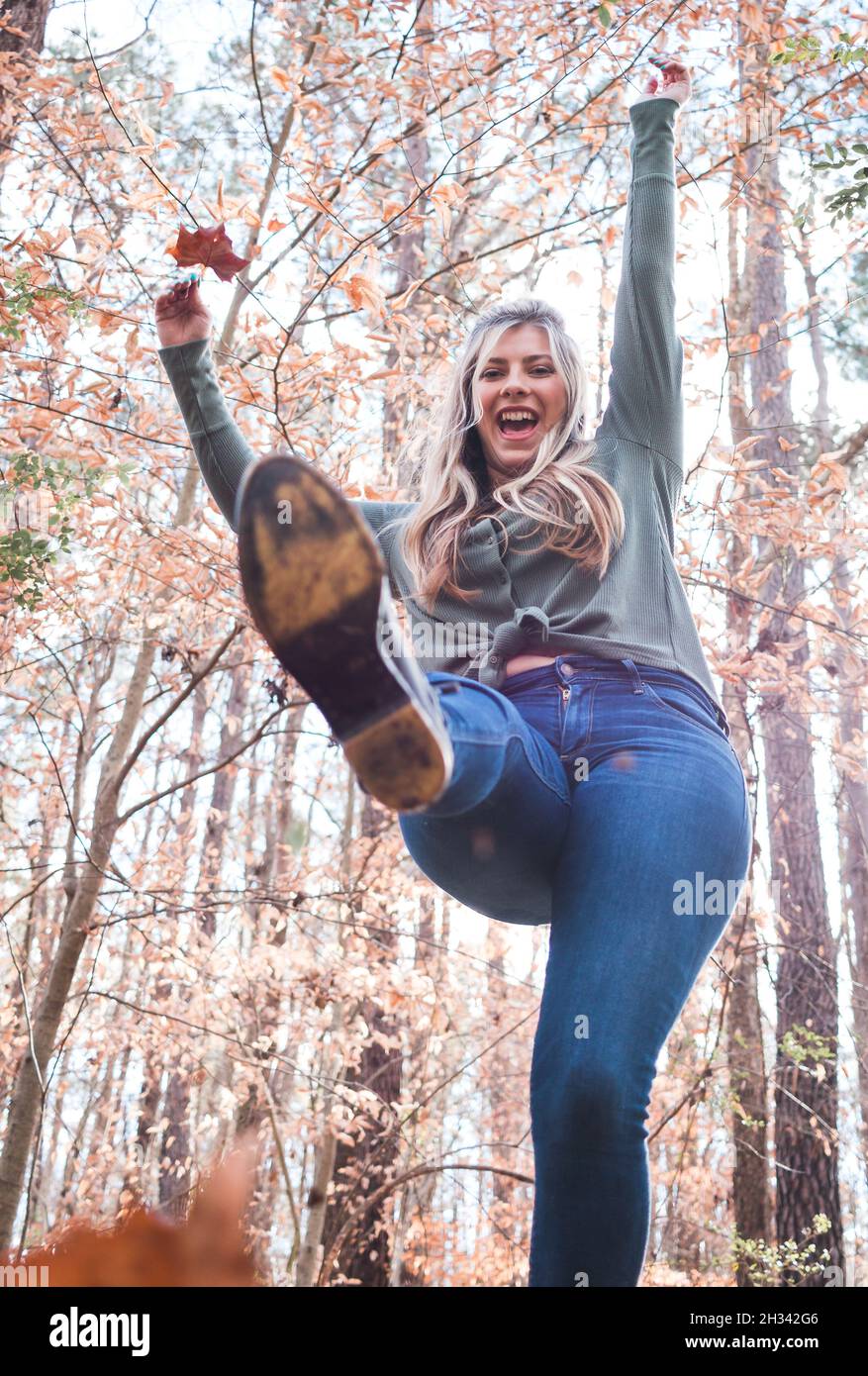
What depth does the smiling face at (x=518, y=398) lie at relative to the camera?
1.94 m

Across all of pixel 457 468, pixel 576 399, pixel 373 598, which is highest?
pixel 576 399

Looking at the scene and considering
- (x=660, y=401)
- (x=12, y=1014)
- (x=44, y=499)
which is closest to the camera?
(x=660, y=401)

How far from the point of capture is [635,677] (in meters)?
1.59

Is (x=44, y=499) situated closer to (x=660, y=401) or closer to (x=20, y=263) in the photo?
(x=20, y=263)

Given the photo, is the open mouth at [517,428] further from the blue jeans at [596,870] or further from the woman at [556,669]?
the blue jeans at [596,870]

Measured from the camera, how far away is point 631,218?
6.15 feet

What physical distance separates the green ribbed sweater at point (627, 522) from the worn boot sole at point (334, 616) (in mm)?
487

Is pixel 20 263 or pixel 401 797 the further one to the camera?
pixel 20 263

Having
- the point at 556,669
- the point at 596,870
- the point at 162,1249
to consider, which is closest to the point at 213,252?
the point at 556,669

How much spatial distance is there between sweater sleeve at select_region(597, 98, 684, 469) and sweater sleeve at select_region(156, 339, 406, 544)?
1.72ft

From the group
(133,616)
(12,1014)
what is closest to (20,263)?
(133,616)

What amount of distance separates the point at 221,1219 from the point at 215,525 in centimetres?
364

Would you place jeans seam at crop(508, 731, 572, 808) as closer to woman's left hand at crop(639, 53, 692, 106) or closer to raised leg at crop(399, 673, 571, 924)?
raised leg at crop(399, 673, 571, 924)

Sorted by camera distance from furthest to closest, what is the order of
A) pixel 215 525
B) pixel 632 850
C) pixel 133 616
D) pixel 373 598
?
pixel 133 616 → pixel 215 525 → pixel 632 850 → pixel 373 598
